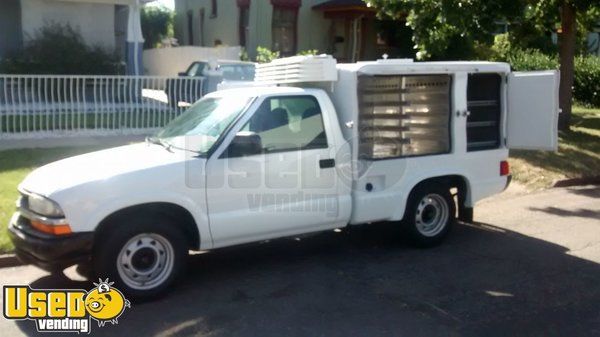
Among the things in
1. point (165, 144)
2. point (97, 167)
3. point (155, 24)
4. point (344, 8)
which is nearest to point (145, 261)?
point (97, 167)

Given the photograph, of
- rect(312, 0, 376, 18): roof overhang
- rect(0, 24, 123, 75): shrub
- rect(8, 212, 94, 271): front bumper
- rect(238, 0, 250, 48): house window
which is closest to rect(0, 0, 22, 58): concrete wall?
rect(0, 24, 123, 75): shrub

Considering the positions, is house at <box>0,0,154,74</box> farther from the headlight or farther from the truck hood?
the headlight

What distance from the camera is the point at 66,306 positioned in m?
5.19

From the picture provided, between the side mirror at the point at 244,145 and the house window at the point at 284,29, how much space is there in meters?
18.4

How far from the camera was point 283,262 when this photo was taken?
257 inches

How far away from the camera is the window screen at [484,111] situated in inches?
286

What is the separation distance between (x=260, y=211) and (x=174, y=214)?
2.53 feet

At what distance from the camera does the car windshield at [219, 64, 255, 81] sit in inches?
610

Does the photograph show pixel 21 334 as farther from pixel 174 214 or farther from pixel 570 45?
pixel 570 45

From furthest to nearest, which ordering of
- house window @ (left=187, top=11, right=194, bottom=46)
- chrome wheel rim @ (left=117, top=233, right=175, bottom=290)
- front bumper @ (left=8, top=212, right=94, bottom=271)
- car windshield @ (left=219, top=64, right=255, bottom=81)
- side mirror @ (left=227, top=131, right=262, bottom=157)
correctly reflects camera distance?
house window @ (left=187, top=11, right=194, bottom=46) < car windshield @ (left=219, top=64, right=255, bottom=81) < side mirror @ (left=227, top=131, right=262, bottom=157) < chrome wheel rim @ (left=117, top=233, right=175, bottom=290) < front bumper @ (left=8, top=212, right=94, bottom=271)

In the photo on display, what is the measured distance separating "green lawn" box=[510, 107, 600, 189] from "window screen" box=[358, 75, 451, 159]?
415 centimetres

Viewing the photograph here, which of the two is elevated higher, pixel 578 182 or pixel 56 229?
pixel 56 229

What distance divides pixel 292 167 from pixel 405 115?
5.52ft

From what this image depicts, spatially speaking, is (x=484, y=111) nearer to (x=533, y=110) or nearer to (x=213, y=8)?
(x=533, y=110)
